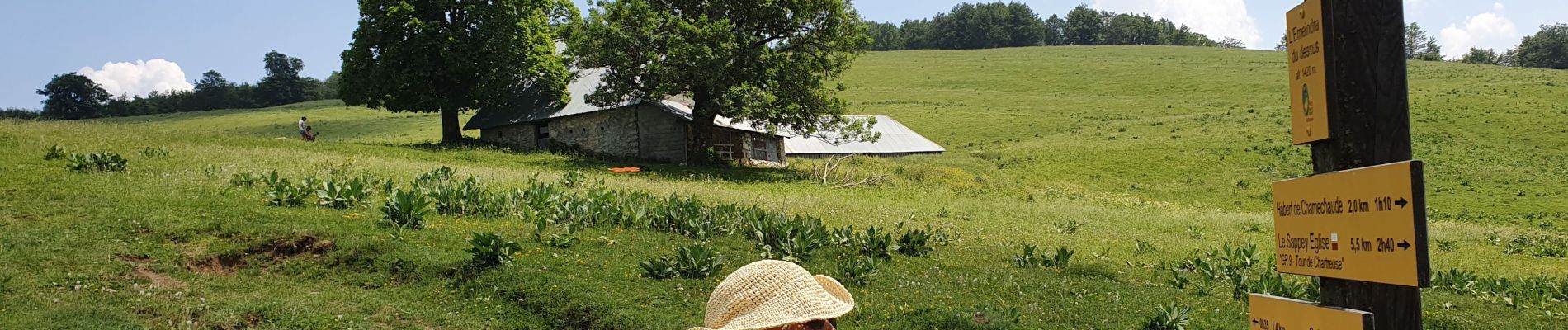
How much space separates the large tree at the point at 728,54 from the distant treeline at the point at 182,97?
64138mm

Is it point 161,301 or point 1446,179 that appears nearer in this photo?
point 161,301

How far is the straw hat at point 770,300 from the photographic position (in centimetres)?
417

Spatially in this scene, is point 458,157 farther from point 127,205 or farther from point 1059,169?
point 1059,169

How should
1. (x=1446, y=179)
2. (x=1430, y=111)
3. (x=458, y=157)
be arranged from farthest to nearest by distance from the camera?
(x=1430, y=111)
(x=1446, y=179)
(x=458, y=157)

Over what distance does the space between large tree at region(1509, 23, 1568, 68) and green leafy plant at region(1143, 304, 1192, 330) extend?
134 m

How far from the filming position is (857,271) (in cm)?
1175

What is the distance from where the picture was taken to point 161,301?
10.3 meters

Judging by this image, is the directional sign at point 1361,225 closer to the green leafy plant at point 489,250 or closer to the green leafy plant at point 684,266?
the green leafy plant at point 684,266

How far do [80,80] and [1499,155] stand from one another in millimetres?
108827

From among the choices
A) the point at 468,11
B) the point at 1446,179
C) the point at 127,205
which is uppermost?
the point at 468,11

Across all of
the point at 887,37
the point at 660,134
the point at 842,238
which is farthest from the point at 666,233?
the point at 887,37

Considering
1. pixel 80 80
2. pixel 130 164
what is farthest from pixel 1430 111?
pixel 80 80

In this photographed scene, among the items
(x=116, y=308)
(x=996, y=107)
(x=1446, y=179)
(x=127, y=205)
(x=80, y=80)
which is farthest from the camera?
(x=80, y=80)

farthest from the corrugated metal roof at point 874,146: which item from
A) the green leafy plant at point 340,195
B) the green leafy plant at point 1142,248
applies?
the green leafy plant at point 340,195
